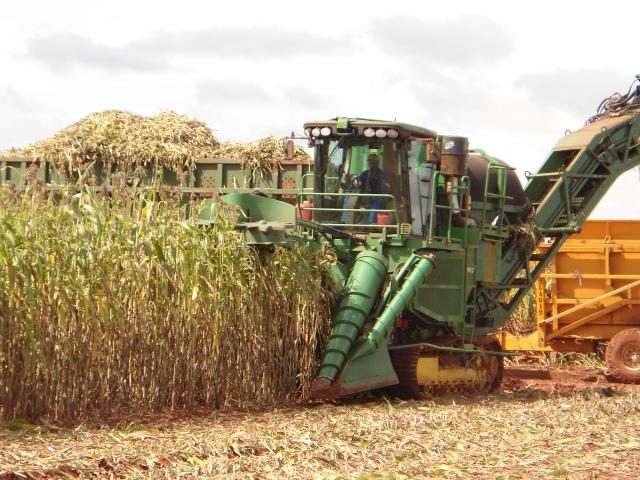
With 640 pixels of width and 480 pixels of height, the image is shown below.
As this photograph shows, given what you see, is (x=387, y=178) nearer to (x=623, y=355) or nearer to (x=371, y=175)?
(x=371, y=175)

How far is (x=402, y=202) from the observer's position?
473 inches

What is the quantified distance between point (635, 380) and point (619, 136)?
125 inches

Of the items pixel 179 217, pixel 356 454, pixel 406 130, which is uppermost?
pixel 406 130

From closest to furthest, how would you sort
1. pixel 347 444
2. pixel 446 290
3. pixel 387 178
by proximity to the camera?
pixel 347 444 → pixel 387 178 → pixel 446 290

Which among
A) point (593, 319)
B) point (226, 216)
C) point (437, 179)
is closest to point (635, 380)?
point (593, 319)

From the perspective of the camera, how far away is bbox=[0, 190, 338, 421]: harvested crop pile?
889cm

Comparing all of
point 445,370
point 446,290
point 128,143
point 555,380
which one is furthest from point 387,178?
point 555,380

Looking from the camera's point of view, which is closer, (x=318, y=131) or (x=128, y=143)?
(x=318, y=131)

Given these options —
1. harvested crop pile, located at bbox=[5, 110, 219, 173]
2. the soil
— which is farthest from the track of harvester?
harvested crop pile, located at bbox=[5, 110, 219, 173]

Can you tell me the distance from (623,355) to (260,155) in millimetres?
5468

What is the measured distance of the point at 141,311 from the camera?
31.6 feet

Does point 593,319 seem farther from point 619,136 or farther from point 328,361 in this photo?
point 328,361

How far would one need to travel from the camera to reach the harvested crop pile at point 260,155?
1386 cm

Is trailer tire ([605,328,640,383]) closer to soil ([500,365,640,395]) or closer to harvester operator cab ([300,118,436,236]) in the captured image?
soil ([500,365,640,395])
